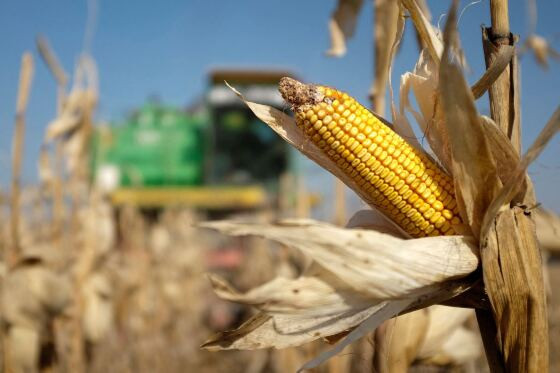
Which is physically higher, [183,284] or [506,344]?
[506,344]

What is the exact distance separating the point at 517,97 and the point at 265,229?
435mm

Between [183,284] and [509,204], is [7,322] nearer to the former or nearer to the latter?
[509,204]

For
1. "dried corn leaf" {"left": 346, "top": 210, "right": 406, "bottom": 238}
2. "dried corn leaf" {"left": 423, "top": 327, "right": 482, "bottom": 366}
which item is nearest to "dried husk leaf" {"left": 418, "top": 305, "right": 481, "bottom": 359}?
"dried corn leaf" {"left": 423, "top": 327, "right": 482, "bottom": 366}

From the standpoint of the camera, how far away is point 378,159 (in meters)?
0.81

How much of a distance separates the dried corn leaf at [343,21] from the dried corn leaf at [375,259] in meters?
1.10

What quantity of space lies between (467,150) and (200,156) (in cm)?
1285

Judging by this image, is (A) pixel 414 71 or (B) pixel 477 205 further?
(A) pixel 414 71

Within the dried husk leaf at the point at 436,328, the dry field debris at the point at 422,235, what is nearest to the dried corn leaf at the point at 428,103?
the dry field debris at the point at 422,235

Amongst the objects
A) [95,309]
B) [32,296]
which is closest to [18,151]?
[32,296]

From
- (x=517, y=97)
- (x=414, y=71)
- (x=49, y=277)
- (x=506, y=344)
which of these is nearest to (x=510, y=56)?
(x=517, y=97)

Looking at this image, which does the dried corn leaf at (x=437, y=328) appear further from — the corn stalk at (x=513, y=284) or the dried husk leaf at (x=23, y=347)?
the dried husk leaf at (x=23, y=347)

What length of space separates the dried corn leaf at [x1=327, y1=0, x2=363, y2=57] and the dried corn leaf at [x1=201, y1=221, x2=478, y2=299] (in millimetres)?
1099

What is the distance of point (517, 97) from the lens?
755 mm

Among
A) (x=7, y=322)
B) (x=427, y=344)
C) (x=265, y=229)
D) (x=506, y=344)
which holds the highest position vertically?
(x=265, y=229)
